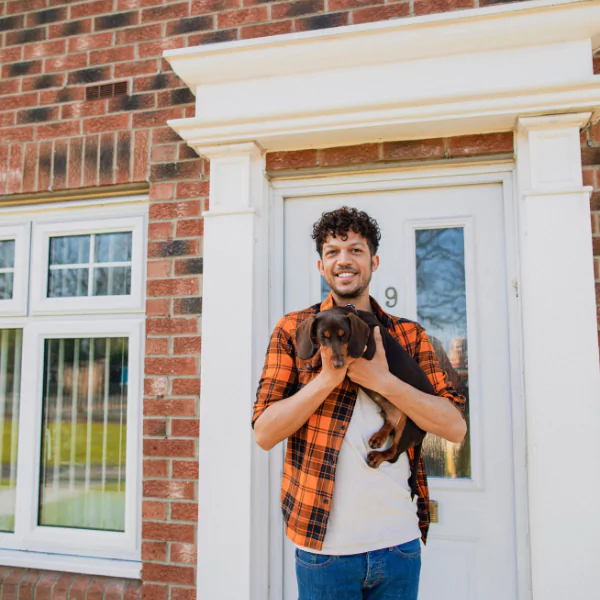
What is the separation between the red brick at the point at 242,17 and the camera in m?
→ 2.86

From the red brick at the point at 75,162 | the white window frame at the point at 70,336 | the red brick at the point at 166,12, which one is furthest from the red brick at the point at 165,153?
the red brick at the point at 166,12

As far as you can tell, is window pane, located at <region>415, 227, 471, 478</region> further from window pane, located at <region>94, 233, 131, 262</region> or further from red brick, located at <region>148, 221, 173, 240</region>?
window pane, located at <region>94, 233, 131, 262</region>

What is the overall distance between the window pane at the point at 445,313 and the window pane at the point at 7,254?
240 cm

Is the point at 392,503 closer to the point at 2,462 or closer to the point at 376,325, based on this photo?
the point at 376,325

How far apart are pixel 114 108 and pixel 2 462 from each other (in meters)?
2.21

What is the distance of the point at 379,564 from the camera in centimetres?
168

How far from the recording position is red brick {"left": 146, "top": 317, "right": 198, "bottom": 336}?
280 cm

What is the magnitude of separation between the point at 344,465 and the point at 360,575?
331 mm

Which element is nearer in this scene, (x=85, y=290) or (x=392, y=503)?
(x=392, y=503)

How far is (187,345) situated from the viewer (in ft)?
9.17

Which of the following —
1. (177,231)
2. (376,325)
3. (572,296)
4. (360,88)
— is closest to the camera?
(376,325)

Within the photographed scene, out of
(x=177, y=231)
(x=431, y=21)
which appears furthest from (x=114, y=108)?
(x=431, y=21)

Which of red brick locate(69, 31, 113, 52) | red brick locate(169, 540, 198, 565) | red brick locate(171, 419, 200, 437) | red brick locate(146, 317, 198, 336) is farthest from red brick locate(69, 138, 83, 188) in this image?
red brick locate(169, 540, 198, 565)

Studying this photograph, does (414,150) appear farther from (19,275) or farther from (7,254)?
(7,254)
